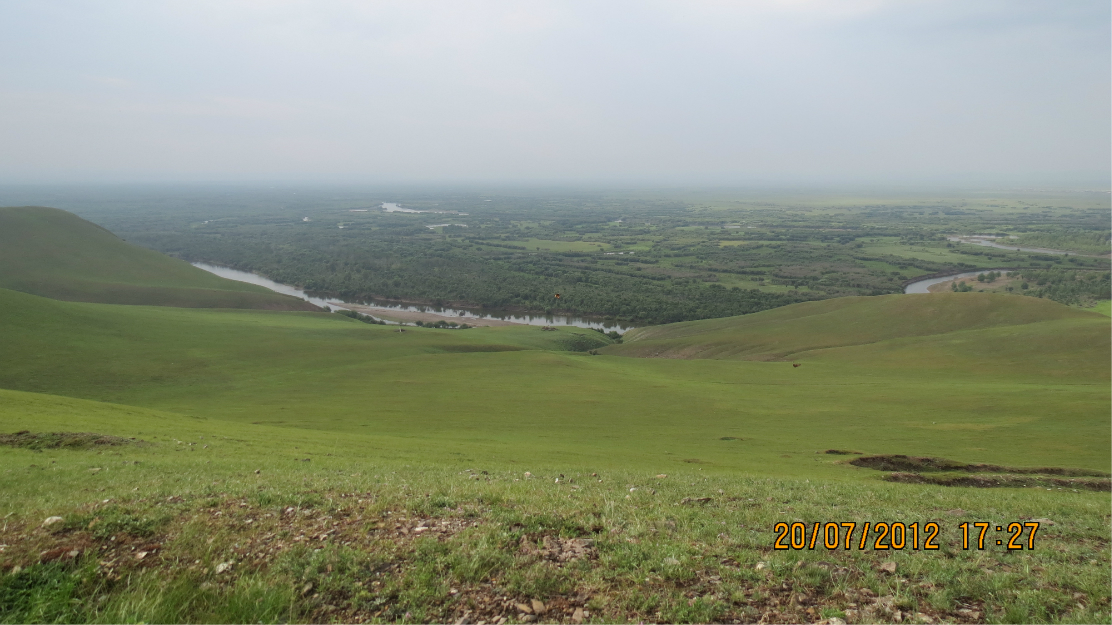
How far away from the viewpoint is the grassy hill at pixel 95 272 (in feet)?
359

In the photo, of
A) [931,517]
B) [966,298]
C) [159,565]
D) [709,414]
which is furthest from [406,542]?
[966,298]

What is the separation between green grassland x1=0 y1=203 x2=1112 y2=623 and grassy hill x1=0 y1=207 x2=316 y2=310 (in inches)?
2027

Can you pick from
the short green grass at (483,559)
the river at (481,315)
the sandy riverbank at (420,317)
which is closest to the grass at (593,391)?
the short green grass at (483,559)

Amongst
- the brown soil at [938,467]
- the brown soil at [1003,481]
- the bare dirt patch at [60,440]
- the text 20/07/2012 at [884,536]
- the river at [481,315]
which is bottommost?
the river at [481,315]

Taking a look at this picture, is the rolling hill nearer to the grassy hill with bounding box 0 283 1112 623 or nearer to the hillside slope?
the hillside slope

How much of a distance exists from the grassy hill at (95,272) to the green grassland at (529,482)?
169ft

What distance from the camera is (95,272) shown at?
122 metres

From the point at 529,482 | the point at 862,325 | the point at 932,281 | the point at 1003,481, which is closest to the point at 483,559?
the point at 529,482

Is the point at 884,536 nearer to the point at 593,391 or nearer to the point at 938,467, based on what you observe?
the point at 938,467

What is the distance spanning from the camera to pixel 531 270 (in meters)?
186

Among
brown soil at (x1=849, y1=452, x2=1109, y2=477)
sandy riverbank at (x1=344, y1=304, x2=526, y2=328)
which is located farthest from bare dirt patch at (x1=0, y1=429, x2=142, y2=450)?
sandy riverbank at (x1=344, y1=304, x2=526, y2=328)

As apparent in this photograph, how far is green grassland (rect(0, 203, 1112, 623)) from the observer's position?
28.6 ft

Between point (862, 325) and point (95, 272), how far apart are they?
495 feet

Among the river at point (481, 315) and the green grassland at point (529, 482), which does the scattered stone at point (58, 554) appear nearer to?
the green grassland at point (529, 482)
